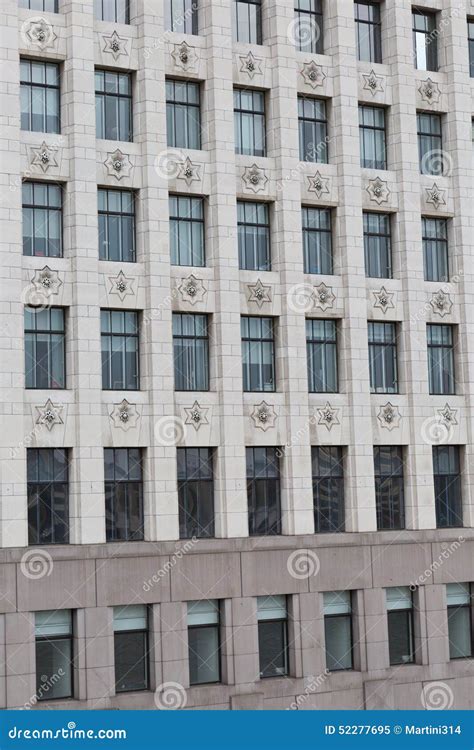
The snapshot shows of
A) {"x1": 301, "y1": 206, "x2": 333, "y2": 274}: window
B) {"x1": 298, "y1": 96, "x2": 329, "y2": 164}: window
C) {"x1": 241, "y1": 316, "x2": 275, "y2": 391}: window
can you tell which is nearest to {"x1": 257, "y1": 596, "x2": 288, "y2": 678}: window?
{"x1": 241, "y1": 316, "x2": 275, "y2": 391}: window

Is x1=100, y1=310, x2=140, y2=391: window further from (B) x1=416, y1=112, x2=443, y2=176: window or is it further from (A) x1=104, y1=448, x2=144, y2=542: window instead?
(B) x1=416, y1=112, x2=443, y2=176: window

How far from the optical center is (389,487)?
4038cm

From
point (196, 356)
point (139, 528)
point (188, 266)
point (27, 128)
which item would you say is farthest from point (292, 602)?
point (27, 128)

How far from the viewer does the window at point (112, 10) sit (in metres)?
36.9

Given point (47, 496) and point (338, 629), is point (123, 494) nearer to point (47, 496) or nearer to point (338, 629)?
point (47, 496)

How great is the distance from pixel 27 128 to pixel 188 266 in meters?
6.07

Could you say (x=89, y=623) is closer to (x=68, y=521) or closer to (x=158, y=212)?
(x=68, y=521)

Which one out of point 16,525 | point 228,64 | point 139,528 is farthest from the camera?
point 228,64

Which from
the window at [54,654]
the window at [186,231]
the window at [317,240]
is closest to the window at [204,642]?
the window at [54,654]

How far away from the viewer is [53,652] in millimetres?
34031

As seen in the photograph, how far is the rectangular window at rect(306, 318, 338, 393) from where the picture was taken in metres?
39.2

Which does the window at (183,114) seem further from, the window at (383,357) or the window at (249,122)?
the window at (383,357)

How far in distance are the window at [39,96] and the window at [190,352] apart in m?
6.59

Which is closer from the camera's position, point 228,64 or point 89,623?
point 89,623
